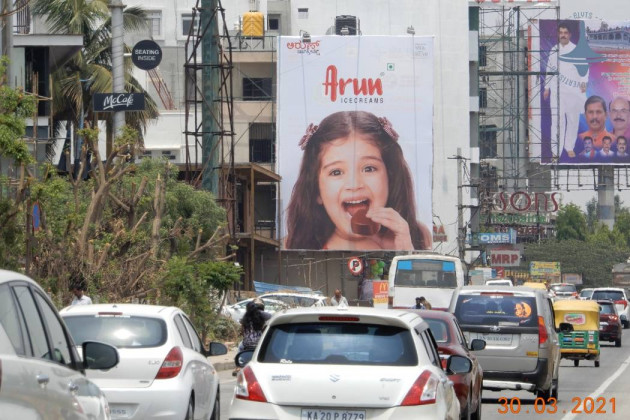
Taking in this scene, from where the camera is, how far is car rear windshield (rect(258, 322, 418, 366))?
30.9 feet

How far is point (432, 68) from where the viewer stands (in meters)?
72.6

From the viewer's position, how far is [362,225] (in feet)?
235

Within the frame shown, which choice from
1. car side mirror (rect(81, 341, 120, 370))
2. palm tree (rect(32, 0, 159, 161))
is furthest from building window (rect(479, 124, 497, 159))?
car side mirror (rect(81, 341, 120, 370))

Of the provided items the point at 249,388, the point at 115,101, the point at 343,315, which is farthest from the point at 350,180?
the point at 249,388

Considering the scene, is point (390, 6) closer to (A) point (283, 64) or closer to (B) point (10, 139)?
(A) point (283, 64)

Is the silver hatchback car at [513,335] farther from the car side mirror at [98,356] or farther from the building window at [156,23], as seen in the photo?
the building window at [156,23]

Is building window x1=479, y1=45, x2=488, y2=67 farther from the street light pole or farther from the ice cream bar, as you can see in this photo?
the street light pole

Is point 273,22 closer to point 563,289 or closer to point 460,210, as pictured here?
A: point 460,210

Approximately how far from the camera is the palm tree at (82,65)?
43.6m

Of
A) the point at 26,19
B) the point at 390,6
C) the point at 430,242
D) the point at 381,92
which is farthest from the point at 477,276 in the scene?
the point at 26,19

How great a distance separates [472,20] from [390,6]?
6685mm

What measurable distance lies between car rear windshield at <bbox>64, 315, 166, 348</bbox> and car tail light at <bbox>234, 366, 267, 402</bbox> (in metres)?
3.01

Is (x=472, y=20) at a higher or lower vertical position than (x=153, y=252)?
higher

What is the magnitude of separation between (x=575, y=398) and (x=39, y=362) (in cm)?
1593
